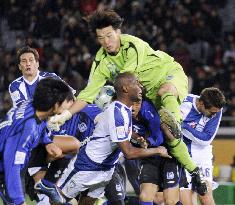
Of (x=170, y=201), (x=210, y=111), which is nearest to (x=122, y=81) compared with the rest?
(x=170, y=201)

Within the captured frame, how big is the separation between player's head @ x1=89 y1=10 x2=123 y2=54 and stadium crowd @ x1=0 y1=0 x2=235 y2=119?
714cm

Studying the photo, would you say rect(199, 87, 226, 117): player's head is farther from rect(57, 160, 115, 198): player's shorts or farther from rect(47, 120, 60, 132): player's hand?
rect(47, 120, 60, 132): player's hand

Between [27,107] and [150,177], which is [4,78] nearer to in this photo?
[150,177]

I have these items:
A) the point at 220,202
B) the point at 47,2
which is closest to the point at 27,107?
the point at 220,202

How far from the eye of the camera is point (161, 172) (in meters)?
9.05

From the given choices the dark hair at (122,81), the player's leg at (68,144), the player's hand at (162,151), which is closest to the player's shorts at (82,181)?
the player's leg at (68,144)

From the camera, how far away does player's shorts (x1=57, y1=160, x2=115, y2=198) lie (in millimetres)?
8273

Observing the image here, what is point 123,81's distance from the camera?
7977mm

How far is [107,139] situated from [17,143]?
1.63m

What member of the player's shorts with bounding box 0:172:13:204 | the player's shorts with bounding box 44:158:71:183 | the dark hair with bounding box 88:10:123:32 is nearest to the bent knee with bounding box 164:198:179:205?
the player's shorts with bounding box 44:158:71:183

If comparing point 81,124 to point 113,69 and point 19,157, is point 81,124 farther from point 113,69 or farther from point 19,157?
point 19,157

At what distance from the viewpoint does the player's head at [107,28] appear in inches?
340

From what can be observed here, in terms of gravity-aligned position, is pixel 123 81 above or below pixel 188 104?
above

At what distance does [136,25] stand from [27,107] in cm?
1063
